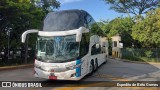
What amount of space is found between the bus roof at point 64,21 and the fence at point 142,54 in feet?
84.4

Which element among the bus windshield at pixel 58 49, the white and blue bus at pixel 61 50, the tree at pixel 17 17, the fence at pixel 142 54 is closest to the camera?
the white and blue bus at pixel 61 50

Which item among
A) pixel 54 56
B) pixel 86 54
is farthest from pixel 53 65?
pixel 86 54

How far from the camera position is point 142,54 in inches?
1594

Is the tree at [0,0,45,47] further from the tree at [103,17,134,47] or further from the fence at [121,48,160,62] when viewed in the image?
the tree at [103,17,134,47]

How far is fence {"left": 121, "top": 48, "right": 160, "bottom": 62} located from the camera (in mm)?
38312

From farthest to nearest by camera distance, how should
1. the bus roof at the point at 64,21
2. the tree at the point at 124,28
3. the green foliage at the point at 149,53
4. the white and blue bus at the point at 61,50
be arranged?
1. the tree at the point at 124,28
2. the green foliage at the point at 149,53
3. the bus roof at the point at 64,21
4. the white and blue bus at the point at 61,50

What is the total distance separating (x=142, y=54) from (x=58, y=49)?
29.5m

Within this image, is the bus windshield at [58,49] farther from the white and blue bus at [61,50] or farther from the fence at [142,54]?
the fence at [142,54]

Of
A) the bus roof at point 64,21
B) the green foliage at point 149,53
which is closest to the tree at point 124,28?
the green foliage at point 149,53

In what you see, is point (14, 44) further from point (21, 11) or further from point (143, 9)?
point (143, 9)

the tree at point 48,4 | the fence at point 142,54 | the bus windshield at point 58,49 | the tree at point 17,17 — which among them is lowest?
the fence at point 142,54

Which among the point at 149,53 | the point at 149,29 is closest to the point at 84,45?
the point at 149,29

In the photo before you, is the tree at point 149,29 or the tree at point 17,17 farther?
the tree at point 149,29

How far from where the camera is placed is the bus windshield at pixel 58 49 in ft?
42.5
